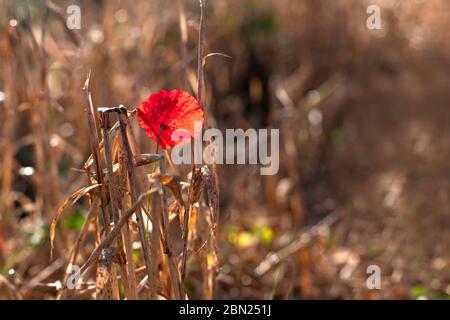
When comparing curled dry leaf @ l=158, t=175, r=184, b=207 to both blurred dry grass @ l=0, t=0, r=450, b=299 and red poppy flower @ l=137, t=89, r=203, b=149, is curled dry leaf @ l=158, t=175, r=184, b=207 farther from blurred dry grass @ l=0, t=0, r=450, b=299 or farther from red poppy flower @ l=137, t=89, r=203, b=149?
blurred dry grass @ l=0, t=0, r=450, b=299

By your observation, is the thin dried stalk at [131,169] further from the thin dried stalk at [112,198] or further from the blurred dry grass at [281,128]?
the blurred dry grass at [281,128]

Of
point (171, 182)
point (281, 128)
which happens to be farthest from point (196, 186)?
point (281, 128)

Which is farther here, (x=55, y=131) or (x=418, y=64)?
(x=418, y=64)

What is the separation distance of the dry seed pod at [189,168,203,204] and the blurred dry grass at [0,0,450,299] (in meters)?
0.16

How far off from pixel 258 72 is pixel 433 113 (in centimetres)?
70

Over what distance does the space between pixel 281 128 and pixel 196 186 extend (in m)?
1.45

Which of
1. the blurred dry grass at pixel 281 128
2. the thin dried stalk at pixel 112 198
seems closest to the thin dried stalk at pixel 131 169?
the thin dried stalk at pixel 112 198

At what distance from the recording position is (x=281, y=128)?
2375 millimetres

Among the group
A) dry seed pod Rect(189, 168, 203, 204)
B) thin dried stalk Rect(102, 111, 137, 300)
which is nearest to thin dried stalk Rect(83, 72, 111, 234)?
thin dried stalk Rect(102, 111, 137, 300)

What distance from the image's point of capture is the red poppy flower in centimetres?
86

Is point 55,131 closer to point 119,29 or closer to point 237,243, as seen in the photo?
point 237,243

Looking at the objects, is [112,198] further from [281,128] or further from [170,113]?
[281,128]

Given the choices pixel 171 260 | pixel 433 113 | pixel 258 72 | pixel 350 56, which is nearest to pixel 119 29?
pixel 258 72
